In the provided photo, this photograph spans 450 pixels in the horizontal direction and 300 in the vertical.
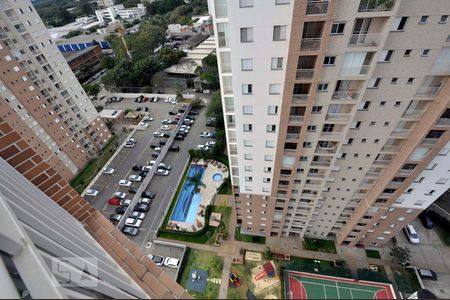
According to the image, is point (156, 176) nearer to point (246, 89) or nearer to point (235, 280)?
point (235, 280)

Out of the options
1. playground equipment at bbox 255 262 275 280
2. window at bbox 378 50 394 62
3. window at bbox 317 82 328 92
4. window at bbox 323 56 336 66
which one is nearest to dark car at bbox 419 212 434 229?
playground equipment at bbox 255 262 275 280

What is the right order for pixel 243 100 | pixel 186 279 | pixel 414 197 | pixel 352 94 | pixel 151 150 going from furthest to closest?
pixel 151 150 < pixel 186 279 < pixel 414 197 < pixel 243 100 < pixel 352 94

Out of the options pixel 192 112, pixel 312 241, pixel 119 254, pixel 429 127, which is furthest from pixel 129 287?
pixel 192 112

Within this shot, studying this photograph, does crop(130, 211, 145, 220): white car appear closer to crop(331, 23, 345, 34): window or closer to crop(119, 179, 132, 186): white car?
crop(119, 179, 132, 186): white car

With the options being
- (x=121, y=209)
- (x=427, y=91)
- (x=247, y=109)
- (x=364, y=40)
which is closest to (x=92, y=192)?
(x=121, y=209)

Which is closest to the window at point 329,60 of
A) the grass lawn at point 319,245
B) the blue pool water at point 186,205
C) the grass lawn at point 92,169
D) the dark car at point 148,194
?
the grass lawn at point 319,245

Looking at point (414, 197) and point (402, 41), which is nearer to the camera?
point (402, 41)

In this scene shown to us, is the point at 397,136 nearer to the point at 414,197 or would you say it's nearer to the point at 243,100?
the point at 414,197
